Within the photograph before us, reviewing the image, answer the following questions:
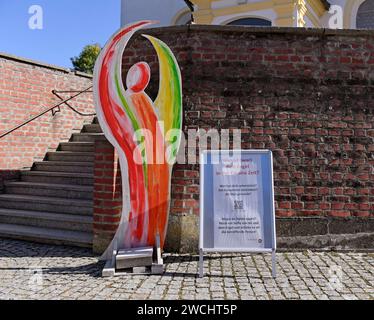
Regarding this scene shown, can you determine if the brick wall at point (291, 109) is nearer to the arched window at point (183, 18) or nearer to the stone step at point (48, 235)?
the stone step at point (48, 235)

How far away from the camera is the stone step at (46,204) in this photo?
5719 millimetres

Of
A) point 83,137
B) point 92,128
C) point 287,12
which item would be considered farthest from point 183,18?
point 83,137

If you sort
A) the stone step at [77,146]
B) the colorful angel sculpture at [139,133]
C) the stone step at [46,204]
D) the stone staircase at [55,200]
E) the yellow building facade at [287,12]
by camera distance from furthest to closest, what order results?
the yellow building facade at [287,12], the stone step at [77,146], the stone step at [46,204], the stone staircase at [55,200], the colorful angel sculpture at [139,133]

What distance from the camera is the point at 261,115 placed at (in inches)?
193

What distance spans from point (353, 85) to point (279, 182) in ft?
5.49

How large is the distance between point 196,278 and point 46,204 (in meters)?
3.25

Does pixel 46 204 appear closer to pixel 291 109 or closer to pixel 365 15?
pixel 291 109

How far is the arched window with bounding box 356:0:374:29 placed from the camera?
36.7 feet

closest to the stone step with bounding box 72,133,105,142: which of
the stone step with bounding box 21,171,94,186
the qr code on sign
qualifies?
the stone step with bounding box 21,171,94,186

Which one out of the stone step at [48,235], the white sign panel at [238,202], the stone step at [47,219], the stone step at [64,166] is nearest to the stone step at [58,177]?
the stone step at [64,166]

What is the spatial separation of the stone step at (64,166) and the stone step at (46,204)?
799mm
